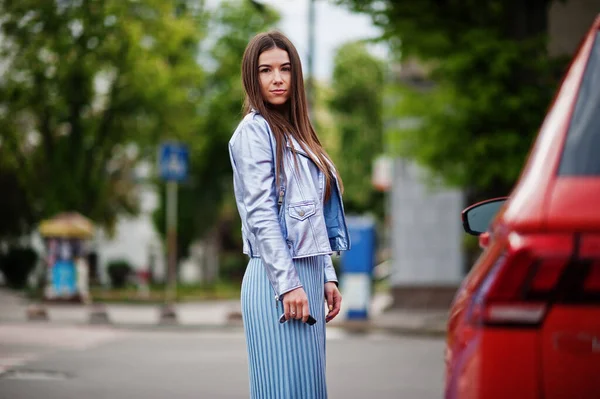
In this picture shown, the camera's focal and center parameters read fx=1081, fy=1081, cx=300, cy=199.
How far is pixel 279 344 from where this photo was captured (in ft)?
12.0


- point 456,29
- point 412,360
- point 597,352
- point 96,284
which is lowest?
point 96,284

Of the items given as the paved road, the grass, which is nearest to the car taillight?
the paved road

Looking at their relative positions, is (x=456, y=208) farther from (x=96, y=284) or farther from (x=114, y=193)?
(x=114, y=193)

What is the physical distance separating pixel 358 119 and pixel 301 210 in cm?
4544

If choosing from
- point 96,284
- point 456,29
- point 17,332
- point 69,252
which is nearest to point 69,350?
point 17,332

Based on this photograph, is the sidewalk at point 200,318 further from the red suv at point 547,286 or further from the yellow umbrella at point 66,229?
the red suv at point 547,286

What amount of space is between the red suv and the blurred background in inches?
140

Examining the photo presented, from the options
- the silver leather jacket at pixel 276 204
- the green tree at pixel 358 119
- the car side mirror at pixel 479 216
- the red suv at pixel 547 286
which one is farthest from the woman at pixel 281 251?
the green tree at pixel 358 119

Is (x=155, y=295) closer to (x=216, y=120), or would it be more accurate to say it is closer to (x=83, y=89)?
(x=83, y=89)

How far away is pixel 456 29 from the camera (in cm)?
1697

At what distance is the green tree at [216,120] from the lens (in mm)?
44750

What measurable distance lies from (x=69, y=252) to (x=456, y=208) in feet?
33.7

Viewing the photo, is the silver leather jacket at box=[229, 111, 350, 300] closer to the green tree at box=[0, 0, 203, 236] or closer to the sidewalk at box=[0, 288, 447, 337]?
the sidewalk at box=[0, 288, 447, 337]

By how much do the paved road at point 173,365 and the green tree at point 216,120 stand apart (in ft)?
95.9
